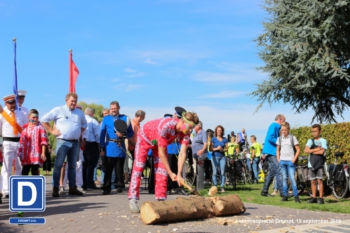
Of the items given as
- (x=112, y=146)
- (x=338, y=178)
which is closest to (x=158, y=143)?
(x=112, y=146)

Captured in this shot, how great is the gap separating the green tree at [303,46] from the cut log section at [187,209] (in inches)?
775

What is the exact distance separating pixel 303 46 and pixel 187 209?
21197 mm

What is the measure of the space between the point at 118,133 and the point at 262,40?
64.3ft

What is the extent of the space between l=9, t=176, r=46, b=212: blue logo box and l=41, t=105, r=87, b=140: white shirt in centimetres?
617

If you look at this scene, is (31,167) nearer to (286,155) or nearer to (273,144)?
(286,155)

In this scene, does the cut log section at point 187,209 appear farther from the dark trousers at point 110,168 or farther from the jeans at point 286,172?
the dark trousers at point 110,168

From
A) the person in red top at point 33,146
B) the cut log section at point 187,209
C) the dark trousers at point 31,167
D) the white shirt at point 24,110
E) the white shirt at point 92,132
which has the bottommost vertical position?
the cut log section at point 187,209

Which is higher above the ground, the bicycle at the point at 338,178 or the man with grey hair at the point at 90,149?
the man with grey hair at the point at 90,149

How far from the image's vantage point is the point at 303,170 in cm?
1379

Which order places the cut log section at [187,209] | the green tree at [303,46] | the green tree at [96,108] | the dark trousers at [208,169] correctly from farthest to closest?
the green tree at [96,108]
the green tree at [303,46]
the dark trousers at [208,169]
the cut log section at [187,209]

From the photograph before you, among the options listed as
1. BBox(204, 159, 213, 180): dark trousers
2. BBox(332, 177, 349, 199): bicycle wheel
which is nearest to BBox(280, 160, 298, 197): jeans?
BBox(332, 177, 349, 199): bicycle wheel

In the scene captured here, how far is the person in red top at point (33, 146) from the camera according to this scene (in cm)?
1104

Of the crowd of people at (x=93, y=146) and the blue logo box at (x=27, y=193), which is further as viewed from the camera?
the crowd of people at (x=93, y=146)

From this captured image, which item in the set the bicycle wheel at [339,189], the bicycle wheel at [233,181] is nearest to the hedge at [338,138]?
the bicycle wheel at [339,189]
